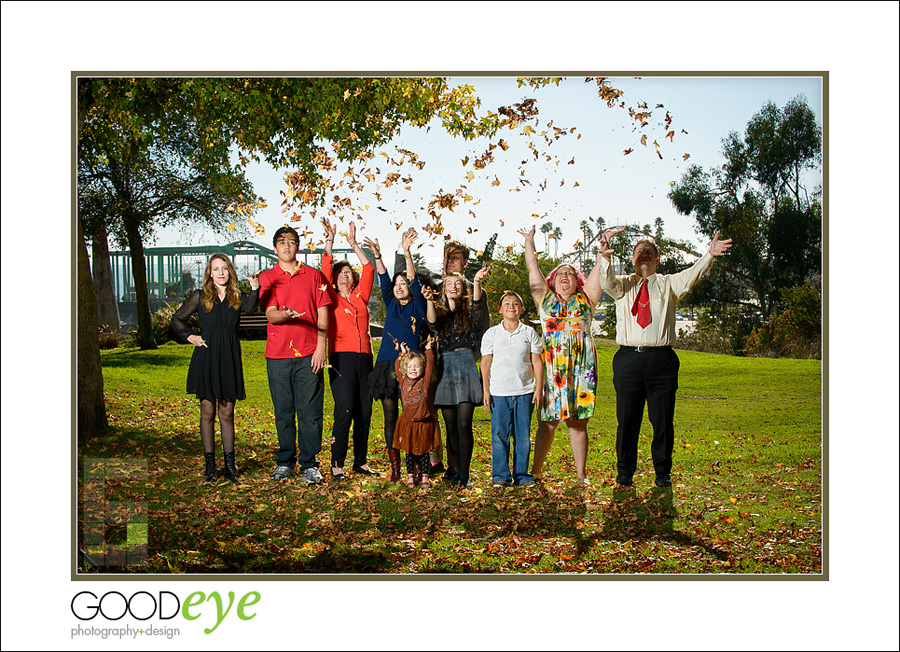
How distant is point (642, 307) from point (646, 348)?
0.32 metres

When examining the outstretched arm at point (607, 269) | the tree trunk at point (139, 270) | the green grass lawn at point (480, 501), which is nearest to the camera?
the green grass lawn at point (480, 501)

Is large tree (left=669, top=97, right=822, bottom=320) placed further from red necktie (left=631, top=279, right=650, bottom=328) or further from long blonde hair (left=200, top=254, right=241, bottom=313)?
long blonde hair (left=200, top=254, right=241, bottom=313)

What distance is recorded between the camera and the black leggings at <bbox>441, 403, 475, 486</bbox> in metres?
6.09

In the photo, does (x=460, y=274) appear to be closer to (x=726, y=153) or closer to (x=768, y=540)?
(x=726, y=153)

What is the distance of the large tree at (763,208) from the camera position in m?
6.04

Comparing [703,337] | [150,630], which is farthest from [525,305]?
[150,630]

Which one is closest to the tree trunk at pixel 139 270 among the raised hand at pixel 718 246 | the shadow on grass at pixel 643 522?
the shadow on grass at pixel 643 522

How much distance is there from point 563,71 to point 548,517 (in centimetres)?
339

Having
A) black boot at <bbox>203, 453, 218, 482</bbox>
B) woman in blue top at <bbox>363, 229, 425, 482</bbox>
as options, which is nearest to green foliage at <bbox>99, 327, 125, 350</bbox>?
black boot at <bbox>203, 453, 218, 482</bbox>

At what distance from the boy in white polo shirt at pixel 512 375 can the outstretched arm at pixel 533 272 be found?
14cm

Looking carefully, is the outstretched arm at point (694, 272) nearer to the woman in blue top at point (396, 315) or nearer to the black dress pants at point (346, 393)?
the woman in blue top at point (396, 315)

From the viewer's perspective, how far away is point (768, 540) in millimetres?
5863

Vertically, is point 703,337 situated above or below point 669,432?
above

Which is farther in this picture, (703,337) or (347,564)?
(703,337)
